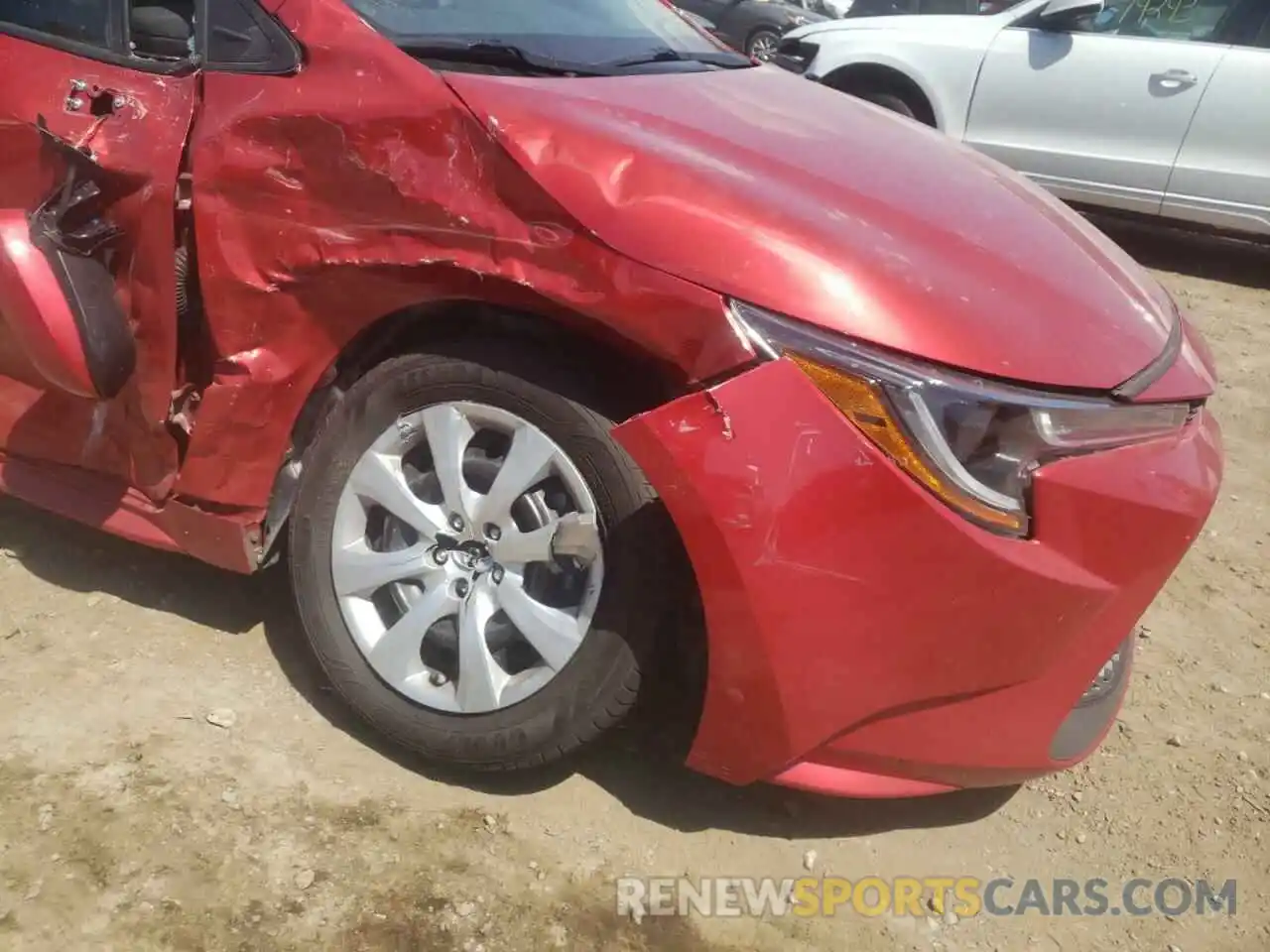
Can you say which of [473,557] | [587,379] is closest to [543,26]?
[587,379]

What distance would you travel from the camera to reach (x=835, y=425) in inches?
72.1

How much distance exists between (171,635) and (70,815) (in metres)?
0.64

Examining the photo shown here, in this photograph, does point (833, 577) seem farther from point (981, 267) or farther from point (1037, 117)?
point (1037, 117)

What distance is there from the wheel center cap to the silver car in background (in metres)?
5.35

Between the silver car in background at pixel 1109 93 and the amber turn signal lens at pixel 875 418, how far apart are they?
5242mm

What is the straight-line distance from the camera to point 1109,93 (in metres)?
6.32

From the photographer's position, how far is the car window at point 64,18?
8.04 feet

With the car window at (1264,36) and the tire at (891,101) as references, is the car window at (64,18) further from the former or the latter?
the car window at (1264,36)

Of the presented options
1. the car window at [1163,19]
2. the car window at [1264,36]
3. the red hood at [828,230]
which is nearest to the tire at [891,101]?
the car window at [1163,19]

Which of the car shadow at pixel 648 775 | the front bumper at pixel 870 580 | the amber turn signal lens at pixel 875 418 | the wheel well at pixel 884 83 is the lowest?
the wheel well at pixel 884 83

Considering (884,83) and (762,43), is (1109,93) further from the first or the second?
(762,43)

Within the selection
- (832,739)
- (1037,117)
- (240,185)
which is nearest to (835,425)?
(832,739)

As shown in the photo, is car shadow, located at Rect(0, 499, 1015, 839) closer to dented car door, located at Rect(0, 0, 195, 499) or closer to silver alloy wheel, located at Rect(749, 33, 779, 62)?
dented car door, located at Rect(0, 0, 195, 499)

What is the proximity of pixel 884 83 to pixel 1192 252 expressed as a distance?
6.84 ft
